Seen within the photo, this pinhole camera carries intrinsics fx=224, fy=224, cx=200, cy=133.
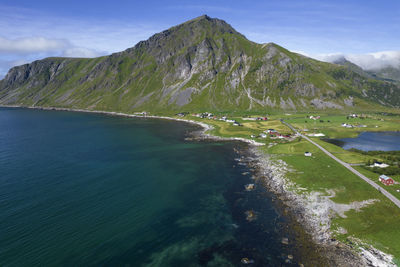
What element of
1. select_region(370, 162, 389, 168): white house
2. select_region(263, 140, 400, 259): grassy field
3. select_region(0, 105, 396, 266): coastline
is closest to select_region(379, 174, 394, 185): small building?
select_region(263, 140, 400, 259): grassy field

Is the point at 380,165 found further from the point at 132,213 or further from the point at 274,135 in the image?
the point at 132,213

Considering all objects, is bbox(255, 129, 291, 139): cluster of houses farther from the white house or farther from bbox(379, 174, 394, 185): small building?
bbox(379, 174, 394, 185): small building

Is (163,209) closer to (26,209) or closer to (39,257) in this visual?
(39,257)

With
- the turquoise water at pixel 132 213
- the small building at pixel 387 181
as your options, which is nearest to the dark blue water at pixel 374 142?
the small building at pixel 387 181

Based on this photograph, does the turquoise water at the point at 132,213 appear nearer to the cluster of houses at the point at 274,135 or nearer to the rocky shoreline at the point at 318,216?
the rocky shoreline at the point at 318,216

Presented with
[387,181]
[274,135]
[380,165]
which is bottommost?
[387,181]

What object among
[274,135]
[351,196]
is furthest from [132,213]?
[274,135]
